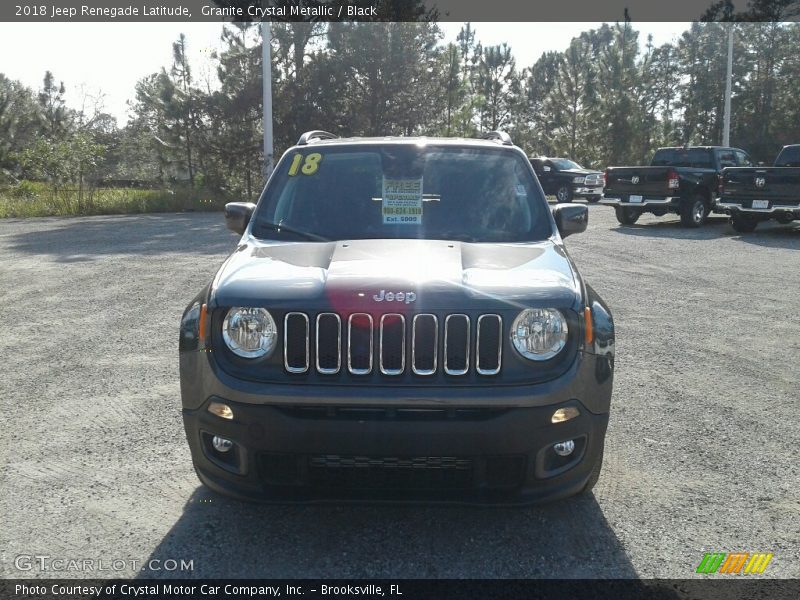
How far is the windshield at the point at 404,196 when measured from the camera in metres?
4.38

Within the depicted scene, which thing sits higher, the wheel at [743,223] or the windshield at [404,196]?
the windshield at [404,196]

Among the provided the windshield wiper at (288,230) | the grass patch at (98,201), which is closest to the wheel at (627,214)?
the grass patch at (98,201)

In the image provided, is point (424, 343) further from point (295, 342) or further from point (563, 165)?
point (563, 165)

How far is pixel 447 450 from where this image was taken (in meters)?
3.09

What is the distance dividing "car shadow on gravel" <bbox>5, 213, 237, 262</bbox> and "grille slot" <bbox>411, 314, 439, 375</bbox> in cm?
1121

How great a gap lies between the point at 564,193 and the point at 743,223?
13.0m

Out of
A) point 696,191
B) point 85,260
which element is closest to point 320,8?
point 696,191

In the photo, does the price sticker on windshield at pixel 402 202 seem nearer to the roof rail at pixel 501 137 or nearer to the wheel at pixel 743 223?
the roof rail at pixel 501 137

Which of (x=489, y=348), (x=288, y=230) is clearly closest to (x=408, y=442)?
(x=489, y=348)

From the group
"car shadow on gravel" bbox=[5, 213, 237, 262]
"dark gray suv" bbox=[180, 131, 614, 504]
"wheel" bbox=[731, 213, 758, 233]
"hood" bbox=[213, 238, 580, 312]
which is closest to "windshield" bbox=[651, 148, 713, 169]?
"wheel" bbox=[731, 213, 758, 233]

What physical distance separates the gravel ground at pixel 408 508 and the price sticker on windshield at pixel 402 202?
1.56 m

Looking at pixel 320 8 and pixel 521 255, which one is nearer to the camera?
pixel 521 255

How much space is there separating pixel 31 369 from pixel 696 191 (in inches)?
671

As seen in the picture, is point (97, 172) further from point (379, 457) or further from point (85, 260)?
point (379, 457)
